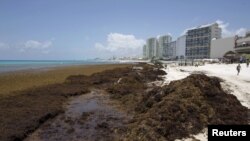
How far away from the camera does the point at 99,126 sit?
979 cm

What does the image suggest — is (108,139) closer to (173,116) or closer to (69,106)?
(173,116)

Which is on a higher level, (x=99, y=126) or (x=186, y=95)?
(x=186, y=95)

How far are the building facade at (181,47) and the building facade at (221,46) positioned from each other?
→ 109 ft

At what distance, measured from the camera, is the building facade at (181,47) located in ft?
472

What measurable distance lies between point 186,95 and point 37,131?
581cm

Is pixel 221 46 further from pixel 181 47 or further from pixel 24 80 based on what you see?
pixel 24 80

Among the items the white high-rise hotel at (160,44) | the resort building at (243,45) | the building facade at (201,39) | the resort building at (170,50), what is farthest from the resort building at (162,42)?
the resort building at (243,45)

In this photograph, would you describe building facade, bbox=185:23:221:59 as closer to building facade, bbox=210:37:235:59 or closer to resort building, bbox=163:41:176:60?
building facade, bbox=210:37:235:59

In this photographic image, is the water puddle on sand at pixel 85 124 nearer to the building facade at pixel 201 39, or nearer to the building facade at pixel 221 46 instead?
the building facade at pixel 221 46

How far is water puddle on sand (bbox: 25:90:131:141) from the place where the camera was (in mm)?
8695

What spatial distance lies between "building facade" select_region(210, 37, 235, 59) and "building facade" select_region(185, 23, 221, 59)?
1164 centimetres

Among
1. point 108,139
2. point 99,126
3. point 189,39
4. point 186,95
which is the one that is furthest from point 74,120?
point 189,39

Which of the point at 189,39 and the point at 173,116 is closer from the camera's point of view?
the point at 173,116

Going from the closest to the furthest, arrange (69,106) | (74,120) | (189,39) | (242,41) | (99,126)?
(99,126)
(74,120)
(69,106)
(242,41)
(189,39)
